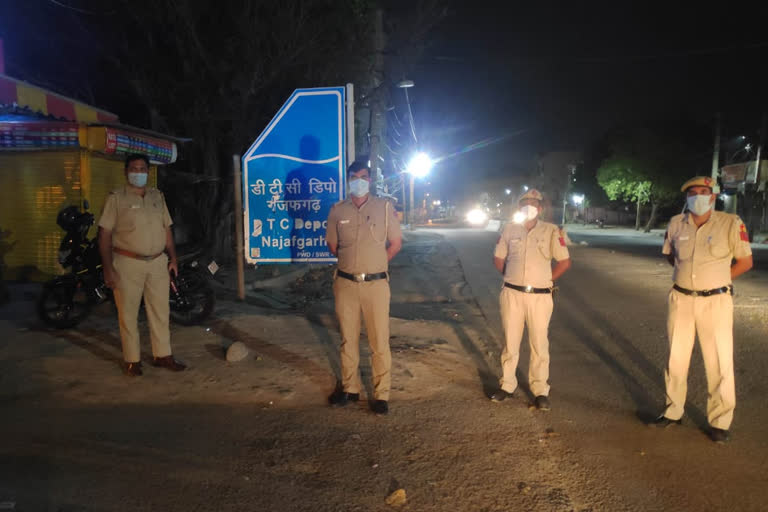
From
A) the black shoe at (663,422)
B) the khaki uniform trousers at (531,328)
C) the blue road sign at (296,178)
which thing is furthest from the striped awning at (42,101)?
the black shoe at (663,422)

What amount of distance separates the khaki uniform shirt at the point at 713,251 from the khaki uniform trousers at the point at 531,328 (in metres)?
1.06

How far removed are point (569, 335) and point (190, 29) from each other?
383 inches

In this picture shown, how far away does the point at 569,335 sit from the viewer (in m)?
7.18

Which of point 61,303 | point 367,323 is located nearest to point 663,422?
point 367,323

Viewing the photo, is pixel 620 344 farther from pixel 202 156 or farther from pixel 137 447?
pixel 202 156

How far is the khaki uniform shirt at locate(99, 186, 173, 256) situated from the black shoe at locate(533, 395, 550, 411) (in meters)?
3.63

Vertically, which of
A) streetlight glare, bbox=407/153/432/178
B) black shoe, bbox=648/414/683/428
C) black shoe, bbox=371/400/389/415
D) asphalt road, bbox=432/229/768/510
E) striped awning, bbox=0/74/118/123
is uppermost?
streetlight glare, bbox=407/153/432/178

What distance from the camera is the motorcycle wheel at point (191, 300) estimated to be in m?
6.62

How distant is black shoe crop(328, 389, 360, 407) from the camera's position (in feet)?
14.1

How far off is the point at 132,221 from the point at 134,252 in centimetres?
28

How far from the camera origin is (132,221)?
14.9 feet

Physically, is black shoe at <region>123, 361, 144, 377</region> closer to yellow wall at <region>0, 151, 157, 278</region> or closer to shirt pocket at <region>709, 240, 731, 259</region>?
shirt pocket at <region>709, 240, 731, 259</region>

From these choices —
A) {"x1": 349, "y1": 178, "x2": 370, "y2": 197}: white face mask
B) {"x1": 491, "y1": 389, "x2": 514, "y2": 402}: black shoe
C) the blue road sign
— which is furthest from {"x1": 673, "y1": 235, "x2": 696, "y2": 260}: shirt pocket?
the blue road sign

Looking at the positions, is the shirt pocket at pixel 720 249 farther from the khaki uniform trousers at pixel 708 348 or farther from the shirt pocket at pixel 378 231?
the shirt pocket at pixel 378 231
